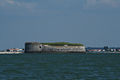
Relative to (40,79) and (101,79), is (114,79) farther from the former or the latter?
(40,79)

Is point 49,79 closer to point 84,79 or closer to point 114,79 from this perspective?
point 84,79

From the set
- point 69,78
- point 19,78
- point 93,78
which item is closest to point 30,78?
point 19,78

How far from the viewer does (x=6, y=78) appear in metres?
53.0

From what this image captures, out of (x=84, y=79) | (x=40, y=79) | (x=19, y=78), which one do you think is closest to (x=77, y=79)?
(x=84, y=79)

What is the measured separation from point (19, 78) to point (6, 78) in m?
1.93

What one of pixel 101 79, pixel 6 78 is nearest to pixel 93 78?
pixel 101 79

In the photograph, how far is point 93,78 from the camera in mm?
52781

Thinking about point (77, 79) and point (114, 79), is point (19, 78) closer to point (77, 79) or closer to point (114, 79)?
point (77, 79)

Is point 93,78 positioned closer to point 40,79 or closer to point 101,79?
point 101,79

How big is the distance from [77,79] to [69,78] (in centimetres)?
160

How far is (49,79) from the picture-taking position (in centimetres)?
5169

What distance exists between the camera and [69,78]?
52.6m

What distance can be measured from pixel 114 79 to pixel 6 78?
52.4ft

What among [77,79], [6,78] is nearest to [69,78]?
[77,79]
